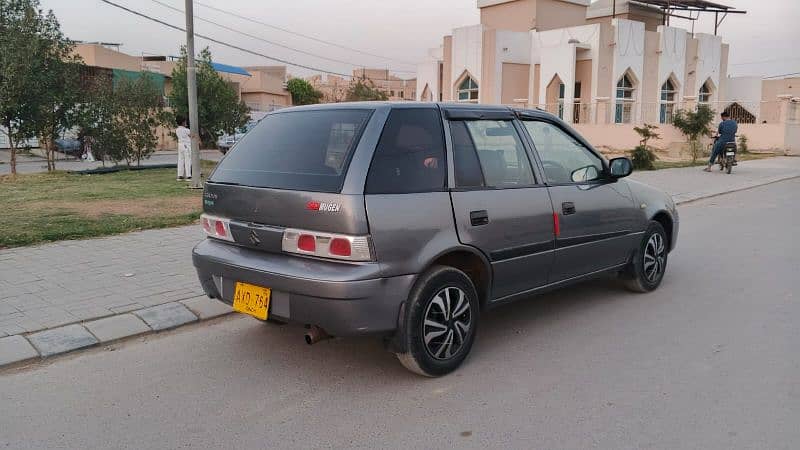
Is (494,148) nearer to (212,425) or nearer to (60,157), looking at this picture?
(212,425)

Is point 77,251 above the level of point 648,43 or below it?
below

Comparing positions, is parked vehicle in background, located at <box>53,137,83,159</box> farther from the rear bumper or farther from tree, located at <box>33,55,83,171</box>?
the rear bumper

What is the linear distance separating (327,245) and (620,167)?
3.01m

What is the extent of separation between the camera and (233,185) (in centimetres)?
447

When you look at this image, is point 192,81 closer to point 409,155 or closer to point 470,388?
point 409,155

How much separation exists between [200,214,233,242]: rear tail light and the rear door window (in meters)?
1.20

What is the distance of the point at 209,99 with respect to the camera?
71.0 feet

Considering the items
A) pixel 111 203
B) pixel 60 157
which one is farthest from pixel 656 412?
pixel 60 157

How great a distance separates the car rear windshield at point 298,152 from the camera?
4062mm

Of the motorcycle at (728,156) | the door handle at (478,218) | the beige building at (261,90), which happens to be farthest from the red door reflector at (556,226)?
the beige building at (261,90)

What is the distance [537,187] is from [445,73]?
3827 centimetres

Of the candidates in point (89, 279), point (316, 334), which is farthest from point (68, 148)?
point (316, 334)

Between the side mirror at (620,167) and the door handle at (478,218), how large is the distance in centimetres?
179

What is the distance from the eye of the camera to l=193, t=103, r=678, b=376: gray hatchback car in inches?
152
